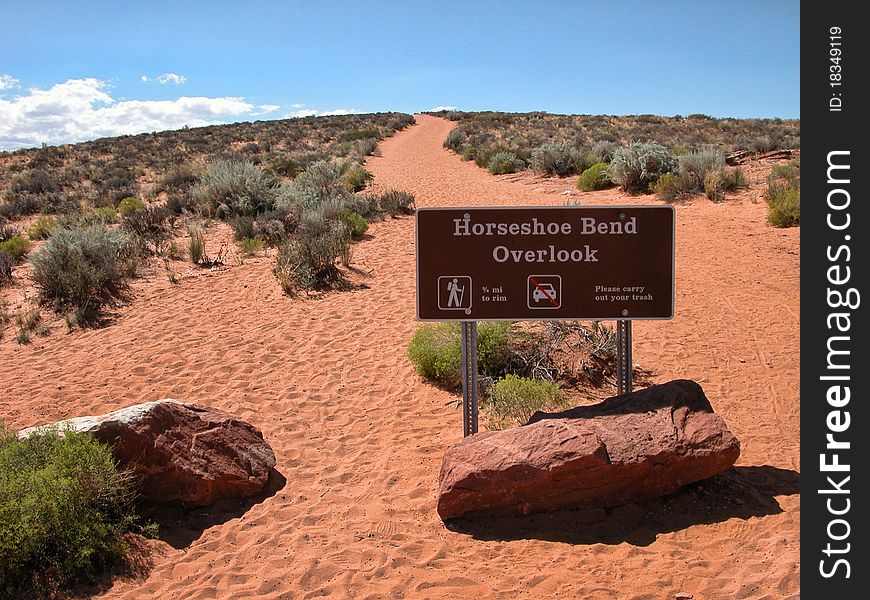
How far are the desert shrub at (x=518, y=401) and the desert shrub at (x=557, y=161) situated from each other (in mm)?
17075

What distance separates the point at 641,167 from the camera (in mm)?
17328

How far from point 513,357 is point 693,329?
266 cm

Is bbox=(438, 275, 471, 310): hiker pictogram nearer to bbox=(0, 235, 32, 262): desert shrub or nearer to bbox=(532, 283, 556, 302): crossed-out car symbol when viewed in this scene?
bbox=(532, 283, 556, 302): crossed-out car symbol

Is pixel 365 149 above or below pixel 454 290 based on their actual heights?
above

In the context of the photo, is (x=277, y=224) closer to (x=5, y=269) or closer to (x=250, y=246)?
(x=250, y=246)

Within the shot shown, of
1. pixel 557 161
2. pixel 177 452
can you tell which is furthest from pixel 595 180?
pixel 177 452

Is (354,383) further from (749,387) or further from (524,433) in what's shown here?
(749,387)

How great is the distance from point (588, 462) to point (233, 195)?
13205 mm

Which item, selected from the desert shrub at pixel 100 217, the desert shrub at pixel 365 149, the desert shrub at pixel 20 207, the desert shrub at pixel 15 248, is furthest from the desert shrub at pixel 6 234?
the desert shrub at pixel 365 149

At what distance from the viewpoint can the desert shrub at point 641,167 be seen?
17.3 m

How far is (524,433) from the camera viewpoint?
14.5ft

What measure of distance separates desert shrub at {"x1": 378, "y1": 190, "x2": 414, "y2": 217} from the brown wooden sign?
10939 millimetres

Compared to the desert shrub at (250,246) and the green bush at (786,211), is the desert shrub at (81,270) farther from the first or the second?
the green bush at (786,211)
